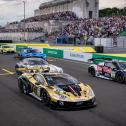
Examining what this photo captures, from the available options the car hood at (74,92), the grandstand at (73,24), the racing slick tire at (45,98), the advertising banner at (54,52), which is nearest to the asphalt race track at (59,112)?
the racing slick tire at (45,98)

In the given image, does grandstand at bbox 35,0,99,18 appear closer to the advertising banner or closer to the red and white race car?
the advertising banner

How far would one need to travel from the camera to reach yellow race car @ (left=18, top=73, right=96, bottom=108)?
11984 mm

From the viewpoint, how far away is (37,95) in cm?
1377

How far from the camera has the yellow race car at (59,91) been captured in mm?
11984

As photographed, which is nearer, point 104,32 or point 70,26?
point 104,32

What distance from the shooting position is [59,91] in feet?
40.7

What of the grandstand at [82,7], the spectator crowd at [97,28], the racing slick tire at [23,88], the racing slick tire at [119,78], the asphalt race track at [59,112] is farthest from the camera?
the grandstand at [82,7]

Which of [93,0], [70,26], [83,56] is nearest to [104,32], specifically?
[70,26]

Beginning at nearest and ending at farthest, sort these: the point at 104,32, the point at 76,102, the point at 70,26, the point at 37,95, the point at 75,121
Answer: the point at 75,121 < the point at 76,102 < the point at 37,95 < the point at 104,32 < the point at 70,26

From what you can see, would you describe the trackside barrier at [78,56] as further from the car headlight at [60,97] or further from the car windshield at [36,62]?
the car headlight at [60,97]

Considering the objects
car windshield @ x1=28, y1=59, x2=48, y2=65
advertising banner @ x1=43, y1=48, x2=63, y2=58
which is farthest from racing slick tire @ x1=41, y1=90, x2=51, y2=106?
advertising banner @ x1=43, y1=48, x2=63, y2=58

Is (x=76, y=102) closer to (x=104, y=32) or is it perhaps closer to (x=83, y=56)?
(x=83, y=56)

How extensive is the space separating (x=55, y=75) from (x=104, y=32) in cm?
4429

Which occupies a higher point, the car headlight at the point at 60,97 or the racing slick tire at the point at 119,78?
the car headlight at the point at 60,97
